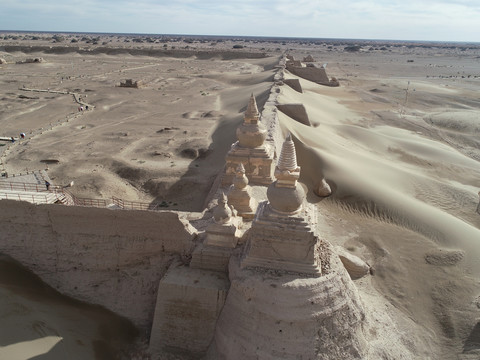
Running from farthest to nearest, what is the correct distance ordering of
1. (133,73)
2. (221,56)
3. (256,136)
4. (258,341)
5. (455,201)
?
(221,56) → (133,73) → (455,201) → (256,136) → (258,341)

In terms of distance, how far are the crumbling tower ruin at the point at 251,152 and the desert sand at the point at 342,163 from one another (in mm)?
3072

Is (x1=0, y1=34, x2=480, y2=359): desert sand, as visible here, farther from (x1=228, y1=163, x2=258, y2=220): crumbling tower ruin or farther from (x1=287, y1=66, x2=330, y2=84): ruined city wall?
(x1=228, y1=163, x2=258, y2=220): crumbling tower ruin

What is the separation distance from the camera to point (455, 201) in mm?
16703

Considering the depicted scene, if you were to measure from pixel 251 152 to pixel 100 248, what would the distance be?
557cm

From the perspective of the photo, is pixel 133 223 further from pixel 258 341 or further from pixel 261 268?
pixel 258 341

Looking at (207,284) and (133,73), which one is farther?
(133,73)

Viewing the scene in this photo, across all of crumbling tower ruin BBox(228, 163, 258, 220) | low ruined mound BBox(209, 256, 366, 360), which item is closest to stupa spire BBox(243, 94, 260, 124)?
crumbling tower ruin BBox(228, 163, 258, 220)

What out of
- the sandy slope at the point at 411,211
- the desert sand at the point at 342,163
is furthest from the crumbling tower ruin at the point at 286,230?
the sandy slope at the point at 411,211

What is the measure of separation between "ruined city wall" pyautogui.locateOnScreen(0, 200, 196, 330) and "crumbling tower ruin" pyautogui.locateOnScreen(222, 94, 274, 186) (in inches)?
158

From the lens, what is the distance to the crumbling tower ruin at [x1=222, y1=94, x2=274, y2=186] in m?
12.1

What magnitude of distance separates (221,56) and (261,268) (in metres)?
74.0

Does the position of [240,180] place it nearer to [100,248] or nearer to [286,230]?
[286,230]

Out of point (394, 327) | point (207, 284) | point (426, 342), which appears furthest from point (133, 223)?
point (426, 342)

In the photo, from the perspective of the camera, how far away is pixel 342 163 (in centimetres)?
1811
